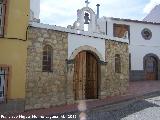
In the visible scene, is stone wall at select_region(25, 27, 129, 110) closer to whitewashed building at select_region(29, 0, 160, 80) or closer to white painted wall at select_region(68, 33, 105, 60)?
white painted wall at select_region(68, 33, 105, 60)

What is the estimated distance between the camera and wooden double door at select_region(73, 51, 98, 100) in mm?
13422

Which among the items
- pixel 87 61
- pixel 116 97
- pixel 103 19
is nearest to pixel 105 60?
pixel 87 61

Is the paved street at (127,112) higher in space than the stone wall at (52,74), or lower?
lower

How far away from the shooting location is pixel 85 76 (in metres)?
13.9

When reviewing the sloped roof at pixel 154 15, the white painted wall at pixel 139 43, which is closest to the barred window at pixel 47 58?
the white painted wall at pixel 139 43

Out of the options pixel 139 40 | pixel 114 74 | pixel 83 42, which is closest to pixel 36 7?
pixel 83 42

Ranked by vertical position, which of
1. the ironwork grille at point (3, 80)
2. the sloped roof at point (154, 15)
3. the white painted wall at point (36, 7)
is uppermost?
the sloped roof at point (154, 15)

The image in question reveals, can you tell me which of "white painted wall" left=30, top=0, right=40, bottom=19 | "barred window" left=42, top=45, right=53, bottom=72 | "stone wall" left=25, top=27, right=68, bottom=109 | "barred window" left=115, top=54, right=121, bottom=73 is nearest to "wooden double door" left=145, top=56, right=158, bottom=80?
"barred window" left=115, top=54, right=121, bottom=73

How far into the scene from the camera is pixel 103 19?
2225cm

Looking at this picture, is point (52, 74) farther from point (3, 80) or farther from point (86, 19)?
point (86, 19)

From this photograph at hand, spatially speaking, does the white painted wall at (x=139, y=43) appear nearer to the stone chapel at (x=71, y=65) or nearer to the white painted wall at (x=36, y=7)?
the white painted wall at (x=36, y=7)

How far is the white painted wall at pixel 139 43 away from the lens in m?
22.9

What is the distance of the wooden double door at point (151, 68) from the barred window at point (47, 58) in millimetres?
13829

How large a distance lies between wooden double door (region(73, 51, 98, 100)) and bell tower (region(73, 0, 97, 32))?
8.83 ft
